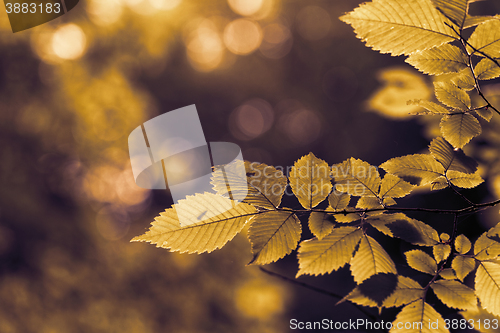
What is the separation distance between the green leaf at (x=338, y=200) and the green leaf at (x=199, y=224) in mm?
163

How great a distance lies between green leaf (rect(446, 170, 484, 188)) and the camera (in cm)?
51

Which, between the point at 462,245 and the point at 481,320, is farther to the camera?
the point at 481,320

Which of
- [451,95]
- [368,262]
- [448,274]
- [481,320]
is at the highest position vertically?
[451,95]

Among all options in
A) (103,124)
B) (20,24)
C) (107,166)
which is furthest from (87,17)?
(107,166)

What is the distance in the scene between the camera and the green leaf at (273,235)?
1.38ft

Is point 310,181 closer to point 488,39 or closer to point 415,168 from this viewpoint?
point 415,168

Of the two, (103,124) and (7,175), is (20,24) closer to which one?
(103,124)

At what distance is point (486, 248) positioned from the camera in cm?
48

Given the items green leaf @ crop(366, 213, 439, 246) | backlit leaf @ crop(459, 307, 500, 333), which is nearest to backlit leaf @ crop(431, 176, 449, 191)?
green leaf @ crop(366, 213, 439, 246)

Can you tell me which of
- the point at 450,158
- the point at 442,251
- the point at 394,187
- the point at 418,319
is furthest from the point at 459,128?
the point at 418,319

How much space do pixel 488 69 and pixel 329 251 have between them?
46 cm

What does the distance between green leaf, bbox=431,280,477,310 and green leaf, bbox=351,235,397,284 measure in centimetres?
12

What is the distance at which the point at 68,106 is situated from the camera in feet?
9.84

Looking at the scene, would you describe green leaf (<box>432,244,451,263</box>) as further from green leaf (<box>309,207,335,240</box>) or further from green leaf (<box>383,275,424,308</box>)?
green leaf (<box>309,207,335,240</box>)
